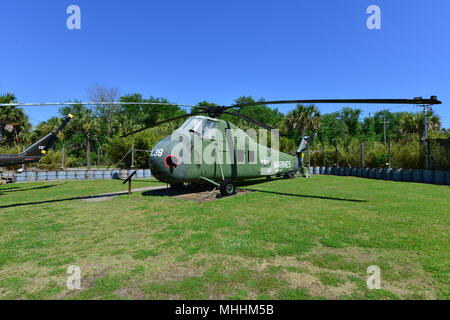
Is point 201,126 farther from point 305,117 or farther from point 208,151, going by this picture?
point 305,117

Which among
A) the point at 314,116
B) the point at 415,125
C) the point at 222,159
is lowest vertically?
the point at 222,159

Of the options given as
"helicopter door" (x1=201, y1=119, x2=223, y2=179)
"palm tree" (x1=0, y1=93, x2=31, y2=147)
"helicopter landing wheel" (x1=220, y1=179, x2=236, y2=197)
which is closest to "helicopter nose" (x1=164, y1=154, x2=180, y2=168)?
"helicopter door" (x1=201, y1=119, x2=223, y2=179)

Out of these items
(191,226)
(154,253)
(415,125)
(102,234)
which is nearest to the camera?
(154,253)

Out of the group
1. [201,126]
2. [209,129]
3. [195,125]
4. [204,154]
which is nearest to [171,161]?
[204,154]

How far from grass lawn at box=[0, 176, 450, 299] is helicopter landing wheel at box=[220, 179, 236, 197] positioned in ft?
8.52

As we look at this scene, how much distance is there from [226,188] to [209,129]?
9.12 feet

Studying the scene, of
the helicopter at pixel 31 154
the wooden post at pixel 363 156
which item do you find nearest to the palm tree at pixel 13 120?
the helicopter at pixel 31 154

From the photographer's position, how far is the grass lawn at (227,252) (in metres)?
3.01

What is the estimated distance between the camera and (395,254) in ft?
13.2

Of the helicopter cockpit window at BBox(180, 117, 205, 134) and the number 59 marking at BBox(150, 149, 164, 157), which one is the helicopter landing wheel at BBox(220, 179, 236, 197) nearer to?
the helicopter cockpit window at BBox(180, 117, 205, 134)
